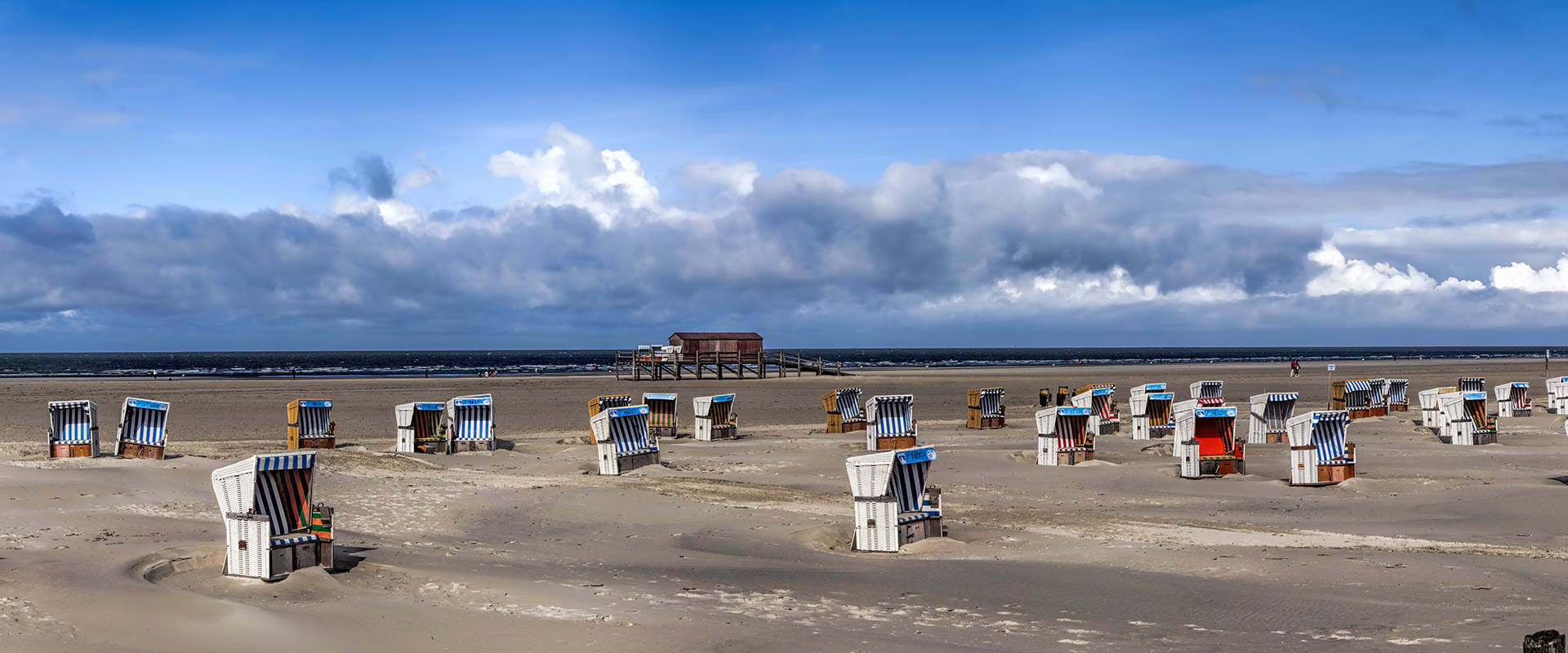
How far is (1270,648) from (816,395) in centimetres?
3681

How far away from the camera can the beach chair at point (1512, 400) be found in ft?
97.8

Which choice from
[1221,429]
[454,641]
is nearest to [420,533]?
[454,641]

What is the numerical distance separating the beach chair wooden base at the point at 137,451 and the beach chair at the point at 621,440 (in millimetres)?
7543

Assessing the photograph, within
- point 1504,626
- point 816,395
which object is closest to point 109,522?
point 1504,626

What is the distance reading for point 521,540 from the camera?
12.1 m

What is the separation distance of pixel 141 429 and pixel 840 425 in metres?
14.5

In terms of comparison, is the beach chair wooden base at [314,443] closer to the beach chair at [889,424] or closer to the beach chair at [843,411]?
the beach chair at [889,424]

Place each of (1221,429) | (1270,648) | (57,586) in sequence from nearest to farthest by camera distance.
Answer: (1270,648)
(57,586)
(1221,429)

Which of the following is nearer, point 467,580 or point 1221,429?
point 467,580

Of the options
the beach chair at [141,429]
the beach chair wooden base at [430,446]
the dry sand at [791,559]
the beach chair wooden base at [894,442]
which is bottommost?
the dry sand at [791,559]

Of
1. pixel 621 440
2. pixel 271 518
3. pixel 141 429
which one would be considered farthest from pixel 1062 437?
pixel 141 429

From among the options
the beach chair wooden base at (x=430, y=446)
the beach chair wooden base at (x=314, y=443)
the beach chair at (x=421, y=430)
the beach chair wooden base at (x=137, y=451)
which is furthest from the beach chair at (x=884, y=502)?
the beach chair wooden base at (x=314, y=443)

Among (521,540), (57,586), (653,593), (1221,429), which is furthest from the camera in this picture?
(1221,429)

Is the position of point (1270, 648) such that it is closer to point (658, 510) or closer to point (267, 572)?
point (267, 572)
